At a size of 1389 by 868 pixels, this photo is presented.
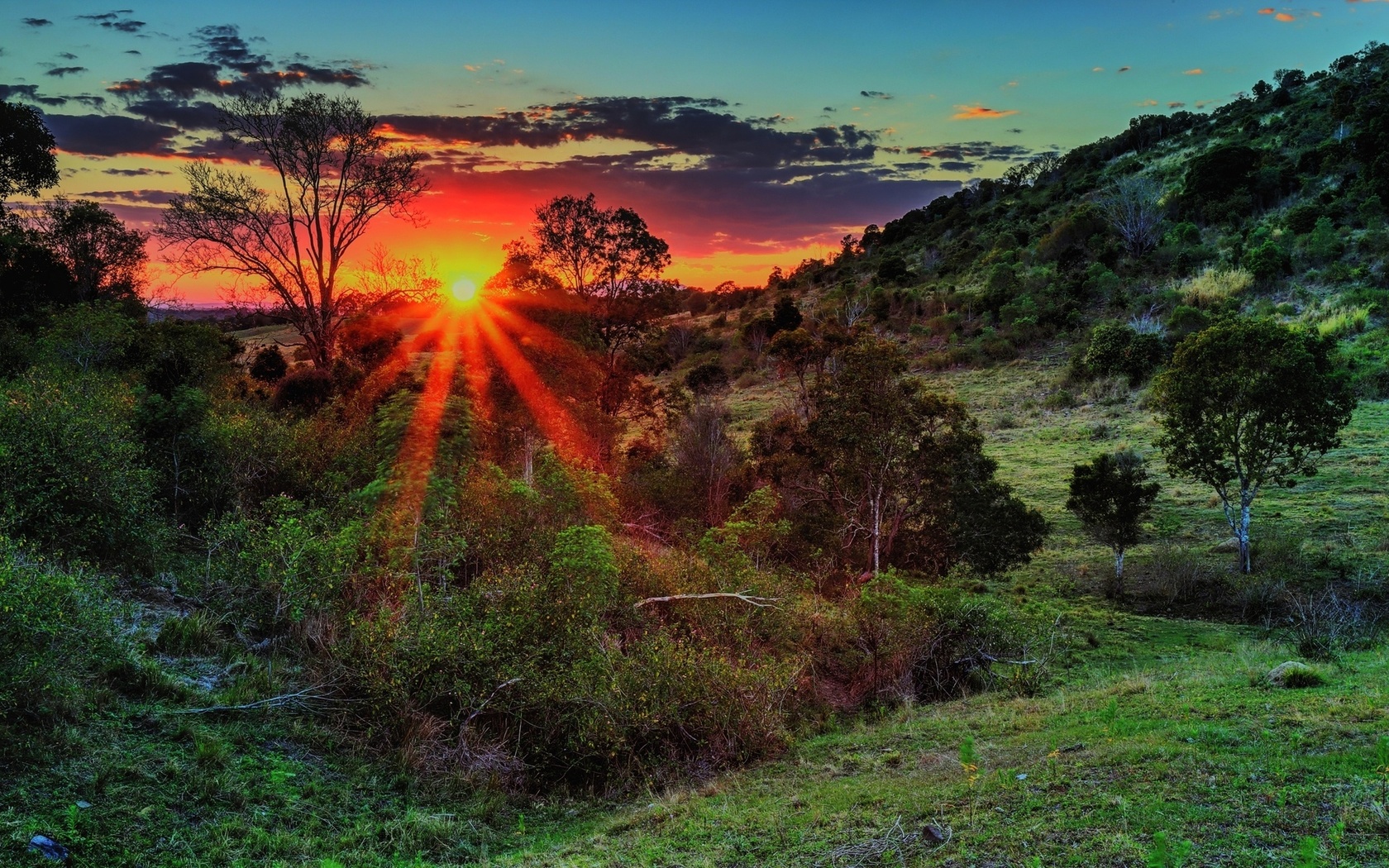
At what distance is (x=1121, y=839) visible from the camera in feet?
19.0

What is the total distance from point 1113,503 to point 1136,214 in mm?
53648

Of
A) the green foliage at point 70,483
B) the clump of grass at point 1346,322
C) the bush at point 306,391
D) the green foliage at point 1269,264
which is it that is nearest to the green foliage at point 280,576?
the green foliage at point 70,483

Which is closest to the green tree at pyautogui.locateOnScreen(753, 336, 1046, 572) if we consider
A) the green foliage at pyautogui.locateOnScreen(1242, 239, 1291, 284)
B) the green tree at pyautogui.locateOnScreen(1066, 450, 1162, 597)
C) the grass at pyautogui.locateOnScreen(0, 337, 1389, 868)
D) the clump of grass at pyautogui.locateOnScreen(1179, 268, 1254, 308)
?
the green tree at pyautogui.locateOnScreen(1066, 450, 1162, 597)

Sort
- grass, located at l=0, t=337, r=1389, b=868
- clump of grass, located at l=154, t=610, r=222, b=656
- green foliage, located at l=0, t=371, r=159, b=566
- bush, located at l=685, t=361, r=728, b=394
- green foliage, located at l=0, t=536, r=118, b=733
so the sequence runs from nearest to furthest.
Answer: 1. grass, located at l=0, t=337, r=1389, b=868
2. green foliage, located at l=0, t=536, r=118, b=733
3. clump of grass, located at l=154, t=610, r=222, b=656
4. green foliage, located at l=0, t=371, r=159, b=566
5. bush, located at l=685, t=361, r=728, b=394

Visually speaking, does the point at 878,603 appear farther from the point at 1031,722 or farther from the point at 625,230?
the point at 625,230

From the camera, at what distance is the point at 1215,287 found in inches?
1930

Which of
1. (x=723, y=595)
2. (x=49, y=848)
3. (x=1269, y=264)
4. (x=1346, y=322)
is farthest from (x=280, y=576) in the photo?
(x=1269, y=264)

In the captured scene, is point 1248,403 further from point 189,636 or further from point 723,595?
point 189,636

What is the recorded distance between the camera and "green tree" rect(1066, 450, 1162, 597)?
21.2m

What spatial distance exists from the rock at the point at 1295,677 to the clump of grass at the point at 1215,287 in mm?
44299

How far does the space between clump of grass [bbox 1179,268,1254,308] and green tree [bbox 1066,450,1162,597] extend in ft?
105

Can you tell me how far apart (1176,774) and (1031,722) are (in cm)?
377

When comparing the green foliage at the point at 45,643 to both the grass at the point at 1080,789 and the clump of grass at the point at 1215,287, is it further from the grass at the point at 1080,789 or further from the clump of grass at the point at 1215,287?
the clump of grass at the point at 1215,287

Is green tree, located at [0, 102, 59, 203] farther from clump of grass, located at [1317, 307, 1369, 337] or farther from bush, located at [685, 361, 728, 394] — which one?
clump of grass, located at [1317, 307, 1369, 337]
